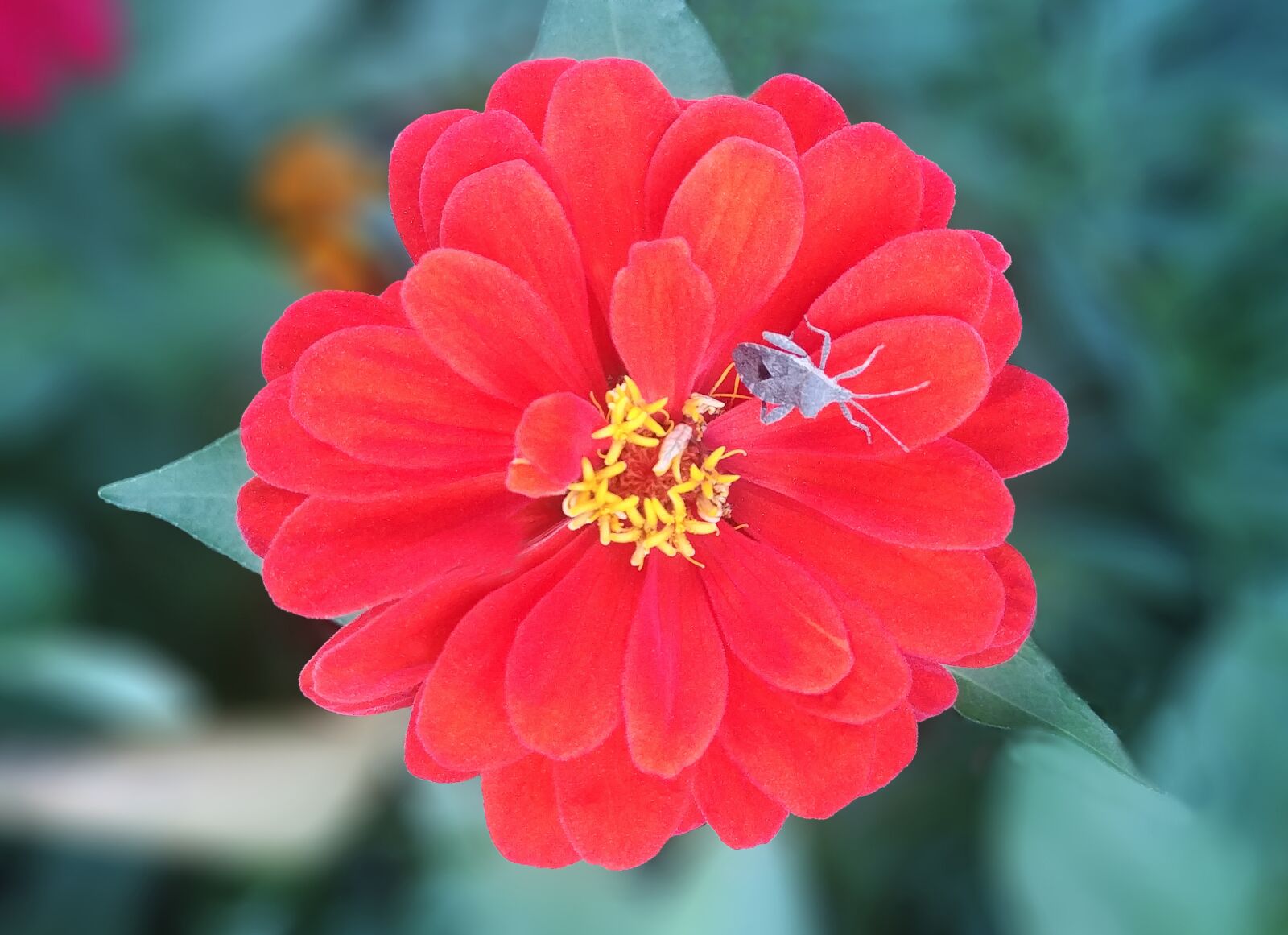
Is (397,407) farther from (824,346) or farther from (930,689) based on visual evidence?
(930,689)

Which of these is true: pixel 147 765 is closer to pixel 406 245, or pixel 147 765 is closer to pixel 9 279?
pixel 9 279

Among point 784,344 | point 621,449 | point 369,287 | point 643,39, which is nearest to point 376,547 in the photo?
point 621,449

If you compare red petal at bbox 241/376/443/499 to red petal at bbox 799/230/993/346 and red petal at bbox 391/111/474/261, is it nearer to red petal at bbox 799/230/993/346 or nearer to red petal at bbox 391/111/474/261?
red petal at bbox 391/111/474/261

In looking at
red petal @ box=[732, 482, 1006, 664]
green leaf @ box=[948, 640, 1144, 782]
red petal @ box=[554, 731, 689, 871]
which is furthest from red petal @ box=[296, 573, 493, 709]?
green leaf @ box=[948, 640, 1144, 782]

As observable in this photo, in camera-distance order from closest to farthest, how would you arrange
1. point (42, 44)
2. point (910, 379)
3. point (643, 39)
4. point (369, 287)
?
point (910, 379), point (643, 39), point (42, 44), point (369, 287)

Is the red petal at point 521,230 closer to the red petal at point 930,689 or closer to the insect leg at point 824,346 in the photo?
the insect leg at point 824,346

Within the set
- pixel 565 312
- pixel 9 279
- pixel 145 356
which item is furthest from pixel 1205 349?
pixel 9 279

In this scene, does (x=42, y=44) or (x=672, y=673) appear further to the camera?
(x=42, y=44)
